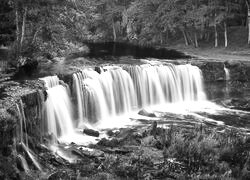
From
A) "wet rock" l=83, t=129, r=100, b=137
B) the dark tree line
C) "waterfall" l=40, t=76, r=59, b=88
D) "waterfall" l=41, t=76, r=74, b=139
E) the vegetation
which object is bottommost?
the vegetation

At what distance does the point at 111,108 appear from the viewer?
2756cm

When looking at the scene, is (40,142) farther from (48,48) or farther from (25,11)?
(48,48)

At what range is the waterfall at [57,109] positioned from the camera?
72.5 ft

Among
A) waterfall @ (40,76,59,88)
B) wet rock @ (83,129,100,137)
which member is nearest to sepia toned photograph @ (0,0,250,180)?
wet rock @ (83,129,100,137)

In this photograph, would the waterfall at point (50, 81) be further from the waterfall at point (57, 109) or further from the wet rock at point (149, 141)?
the wet rock at point (149, 141)

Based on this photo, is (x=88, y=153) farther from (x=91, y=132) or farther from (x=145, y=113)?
(x=145, y=113)

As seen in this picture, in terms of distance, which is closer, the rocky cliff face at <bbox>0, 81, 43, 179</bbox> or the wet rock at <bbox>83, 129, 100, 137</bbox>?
the rocky cliff face at <bbox>0, 81, 43, 179</bbox>

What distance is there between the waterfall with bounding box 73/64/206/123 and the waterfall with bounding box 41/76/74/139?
1129 millimetres

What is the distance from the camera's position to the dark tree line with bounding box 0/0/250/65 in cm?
3089

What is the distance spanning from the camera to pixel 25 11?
29.3 meters

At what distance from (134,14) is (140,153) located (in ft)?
158

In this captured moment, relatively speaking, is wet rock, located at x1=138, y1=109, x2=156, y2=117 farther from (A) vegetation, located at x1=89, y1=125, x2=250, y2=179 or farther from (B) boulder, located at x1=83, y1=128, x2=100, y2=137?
(A) vegetation, located at x1=89, y1=125, x2=250, y2=179

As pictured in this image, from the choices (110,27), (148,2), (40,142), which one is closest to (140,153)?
(40,142)

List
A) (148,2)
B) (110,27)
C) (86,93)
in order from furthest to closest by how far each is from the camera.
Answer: (110,27), (148,2), (86,93)
